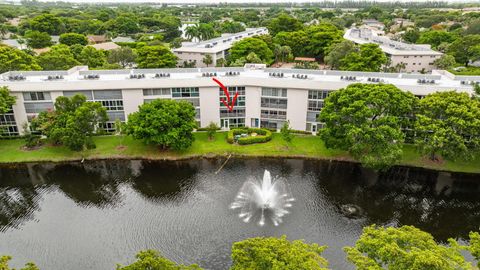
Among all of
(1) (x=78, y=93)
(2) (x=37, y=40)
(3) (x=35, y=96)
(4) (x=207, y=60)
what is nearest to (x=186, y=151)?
(1) (x=78, y=93)

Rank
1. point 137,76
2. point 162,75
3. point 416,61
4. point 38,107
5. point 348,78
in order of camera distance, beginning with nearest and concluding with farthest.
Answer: point 38,107, point 348,78, point 137,76, point 162,75, point 416,61

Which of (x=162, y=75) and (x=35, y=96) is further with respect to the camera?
(x=162, y=75)

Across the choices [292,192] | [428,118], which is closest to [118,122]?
[292,192]

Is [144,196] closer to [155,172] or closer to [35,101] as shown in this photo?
[155,172]

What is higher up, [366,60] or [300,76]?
[300,76]

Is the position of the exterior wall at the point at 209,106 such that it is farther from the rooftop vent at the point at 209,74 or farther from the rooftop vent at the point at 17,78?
the rooftop vent at the point at 17,78

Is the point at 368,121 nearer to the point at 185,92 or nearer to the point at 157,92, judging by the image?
the point at 185,92

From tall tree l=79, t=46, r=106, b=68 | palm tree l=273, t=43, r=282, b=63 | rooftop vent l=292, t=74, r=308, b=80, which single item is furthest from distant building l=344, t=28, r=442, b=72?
tall tree l=79, t=46, r=106, b=68
